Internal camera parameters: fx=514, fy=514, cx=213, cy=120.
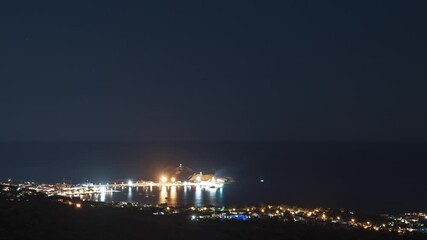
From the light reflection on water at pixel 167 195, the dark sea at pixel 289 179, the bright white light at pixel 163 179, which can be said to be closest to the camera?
the light reflection on water at pixel 167 195

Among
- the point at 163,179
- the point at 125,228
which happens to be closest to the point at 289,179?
the point at 163,179

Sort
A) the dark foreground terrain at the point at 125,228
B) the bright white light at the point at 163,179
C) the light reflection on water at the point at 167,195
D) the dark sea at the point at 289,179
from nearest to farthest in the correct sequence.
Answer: the dark foreground terrain at the point at 125,228 → the light reflection on water at the point at 167,195 → the dark sea at the point at 289,179 → the bright white light at the point at 163,179

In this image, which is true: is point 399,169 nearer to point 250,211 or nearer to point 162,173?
point 162,173

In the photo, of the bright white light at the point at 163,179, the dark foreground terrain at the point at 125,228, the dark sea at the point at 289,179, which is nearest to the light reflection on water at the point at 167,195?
the dark sea at the point at 289,179

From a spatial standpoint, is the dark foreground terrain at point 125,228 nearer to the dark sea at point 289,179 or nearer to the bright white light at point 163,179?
the dark sea at point 289,179

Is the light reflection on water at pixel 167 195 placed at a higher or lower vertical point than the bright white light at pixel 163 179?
lower

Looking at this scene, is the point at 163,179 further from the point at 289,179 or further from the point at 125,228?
the point at 125,228

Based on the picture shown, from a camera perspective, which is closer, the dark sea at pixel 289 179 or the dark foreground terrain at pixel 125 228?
the dark foreground terrain at pixel 125 228

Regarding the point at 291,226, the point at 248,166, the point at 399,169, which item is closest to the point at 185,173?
the point at 248,166
